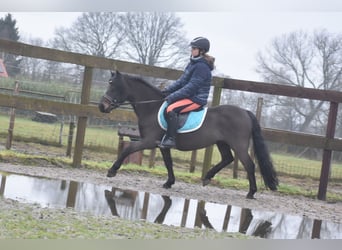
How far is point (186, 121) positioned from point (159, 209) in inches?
59.8

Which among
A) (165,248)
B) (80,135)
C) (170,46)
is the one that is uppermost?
(170,46)

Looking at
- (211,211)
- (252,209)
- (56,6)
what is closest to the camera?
(56,6)

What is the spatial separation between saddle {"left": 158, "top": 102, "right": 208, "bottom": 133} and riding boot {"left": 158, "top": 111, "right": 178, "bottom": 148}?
0.29 feet

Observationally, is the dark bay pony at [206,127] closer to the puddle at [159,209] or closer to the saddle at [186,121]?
the saddle at [186,121]

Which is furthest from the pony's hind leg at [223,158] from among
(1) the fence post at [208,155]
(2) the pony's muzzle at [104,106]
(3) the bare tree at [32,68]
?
(3) the bare tree at [32,68]

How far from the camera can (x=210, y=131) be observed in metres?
6.57

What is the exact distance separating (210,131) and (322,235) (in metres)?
2.07

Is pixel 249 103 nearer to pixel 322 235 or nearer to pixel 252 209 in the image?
pixel 252 209

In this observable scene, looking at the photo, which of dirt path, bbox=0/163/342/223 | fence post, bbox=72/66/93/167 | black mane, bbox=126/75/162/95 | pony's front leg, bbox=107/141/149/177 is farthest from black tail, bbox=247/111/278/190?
fence post, bbox=72/66/93/167

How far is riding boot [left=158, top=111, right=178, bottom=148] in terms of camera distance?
6.33 m

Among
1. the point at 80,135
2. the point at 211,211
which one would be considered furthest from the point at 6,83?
the point at 211,211

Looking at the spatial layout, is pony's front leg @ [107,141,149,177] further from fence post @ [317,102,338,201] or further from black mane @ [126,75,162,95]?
fence post @ [317,102,338,201]

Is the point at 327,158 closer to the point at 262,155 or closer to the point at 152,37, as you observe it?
the point at 262,155

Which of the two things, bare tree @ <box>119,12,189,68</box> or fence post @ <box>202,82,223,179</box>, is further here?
bare tree @ <box>119,12,189,68</box>
